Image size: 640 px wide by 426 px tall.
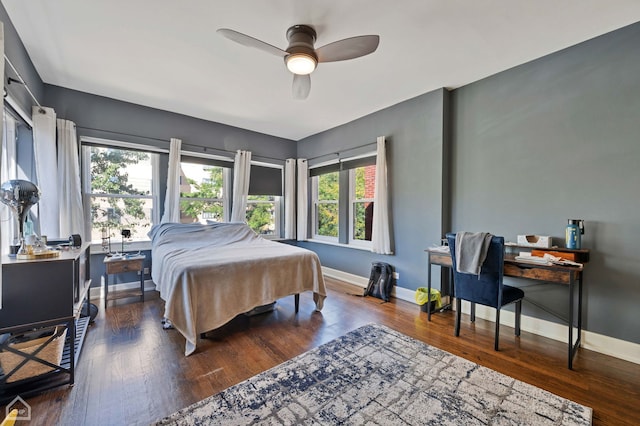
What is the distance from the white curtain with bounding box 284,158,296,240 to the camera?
5242 millimetres

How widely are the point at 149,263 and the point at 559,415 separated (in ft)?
14.9

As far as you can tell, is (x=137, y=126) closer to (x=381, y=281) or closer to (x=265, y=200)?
(x=265, y=200)

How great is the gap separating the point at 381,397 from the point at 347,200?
3.17m

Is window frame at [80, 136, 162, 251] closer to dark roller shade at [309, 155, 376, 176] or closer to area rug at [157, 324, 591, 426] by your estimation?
dark roller shade at [309, 155, 376, 176]

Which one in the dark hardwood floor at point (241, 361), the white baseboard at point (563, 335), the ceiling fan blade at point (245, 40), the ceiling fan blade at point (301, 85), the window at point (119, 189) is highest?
the ceiling fan blade at point (245, 40)

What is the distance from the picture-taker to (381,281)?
3.67 m

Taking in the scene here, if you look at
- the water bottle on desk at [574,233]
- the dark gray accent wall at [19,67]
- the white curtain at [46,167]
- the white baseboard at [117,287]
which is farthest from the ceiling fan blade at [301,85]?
the white baseboard at [117,287]

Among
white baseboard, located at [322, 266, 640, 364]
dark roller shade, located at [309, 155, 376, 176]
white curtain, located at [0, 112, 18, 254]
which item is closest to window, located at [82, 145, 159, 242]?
white curtain, located at [0, 112, 18, 254]

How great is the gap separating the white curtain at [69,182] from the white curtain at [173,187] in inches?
36.9

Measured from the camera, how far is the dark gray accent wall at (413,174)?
329 cm

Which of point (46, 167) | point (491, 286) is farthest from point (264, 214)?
point (491, 286)

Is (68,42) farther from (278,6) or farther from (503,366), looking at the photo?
(503,366)

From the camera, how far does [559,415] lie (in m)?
1.56

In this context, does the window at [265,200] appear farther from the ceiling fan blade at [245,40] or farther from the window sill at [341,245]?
the ceiling fan blade at [245,40]
